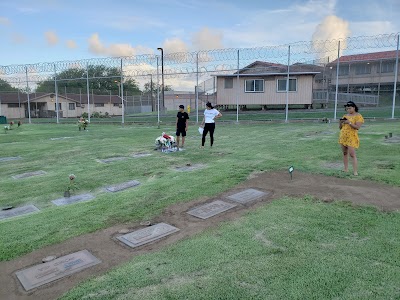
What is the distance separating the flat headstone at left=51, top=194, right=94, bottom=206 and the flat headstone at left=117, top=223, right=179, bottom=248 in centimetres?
182

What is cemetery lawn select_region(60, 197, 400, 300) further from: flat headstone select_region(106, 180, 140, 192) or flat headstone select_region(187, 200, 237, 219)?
flat headstone select_region(106, 180, 140, 192)

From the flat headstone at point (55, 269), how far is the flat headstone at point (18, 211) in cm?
190

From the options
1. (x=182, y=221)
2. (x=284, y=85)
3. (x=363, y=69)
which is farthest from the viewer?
(x=363, y=69)

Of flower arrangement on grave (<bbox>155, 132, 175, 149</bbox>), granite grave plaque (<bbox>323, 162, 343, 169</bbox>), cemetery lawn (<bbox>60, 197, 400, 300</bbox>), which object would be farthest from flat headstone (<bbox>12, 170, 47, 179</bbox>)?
granite grave plaque (<bbox>323, 162, 343, 169</bbox>)

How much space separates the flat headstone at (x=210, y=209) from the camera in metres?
4.46

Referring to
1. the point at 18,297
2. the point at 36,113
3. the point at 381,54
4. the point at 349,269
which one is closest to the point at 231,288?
the point at 349,269

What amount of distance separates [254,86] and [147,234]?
2278 centimetres

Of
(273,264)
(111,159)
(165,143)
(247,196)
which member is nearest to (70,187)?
(111,159)

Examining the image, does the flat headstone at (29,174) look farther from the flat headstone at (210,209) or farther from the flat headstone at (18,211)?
the flat headstone at (210,209)

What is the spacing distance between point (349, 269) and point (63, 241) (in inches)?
118

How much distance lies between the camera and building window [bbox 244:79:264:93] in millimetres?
25250

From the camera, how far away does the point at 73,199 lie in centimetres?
546

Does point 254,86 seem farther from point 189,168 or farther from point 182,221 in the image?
point 182,221

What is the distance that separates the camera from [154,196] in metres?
5.36
